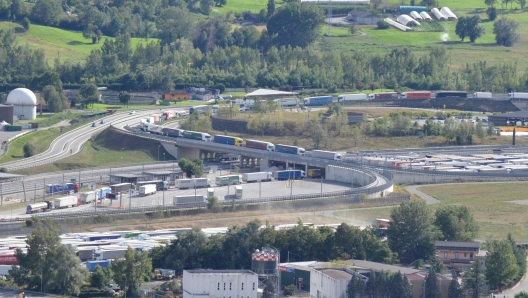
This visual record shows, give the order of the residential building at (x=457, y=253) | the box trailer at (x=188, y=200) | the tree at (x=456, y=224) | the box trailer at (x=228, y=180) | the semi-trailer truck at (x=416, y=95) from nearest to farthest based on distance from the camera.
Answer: the residential building at (x=457, y=253) → the tree at (x=456, y=224) → the box trailer at (x=188, y=200) → the box trailer at (x=228, y=180) → the semi-trailer truck at (x=416, y=95)

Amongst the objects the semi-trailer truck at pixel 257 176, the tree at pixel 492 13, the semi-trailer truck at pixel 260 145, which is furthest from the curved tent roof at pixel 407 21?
the semi-trailer truck at pixel 257 176

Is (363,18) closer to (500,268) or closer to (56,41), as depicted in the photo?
(56,41)

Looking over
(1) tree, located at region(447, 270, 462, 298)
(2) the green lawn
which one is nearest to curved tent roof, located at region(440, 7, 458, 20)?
(2) the green lawn

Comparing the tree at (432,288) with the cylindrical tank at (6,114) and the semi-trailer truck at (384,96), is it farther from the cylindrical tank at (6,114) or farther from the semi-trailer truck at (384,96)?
the semi-trailer truck at (384,96)

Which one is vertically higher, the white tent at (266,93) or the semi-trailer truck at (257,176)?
the white tent at (266,93)

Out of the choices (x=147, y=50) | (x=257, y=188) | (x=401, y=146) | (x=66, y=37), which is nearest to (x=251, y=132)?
(x=401, y=146)

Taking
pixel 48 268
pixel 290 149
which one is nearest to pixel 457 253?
pixel 48 268

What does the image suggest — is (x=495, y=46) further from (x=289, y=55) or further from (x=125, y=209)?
(x=125, y=209)
